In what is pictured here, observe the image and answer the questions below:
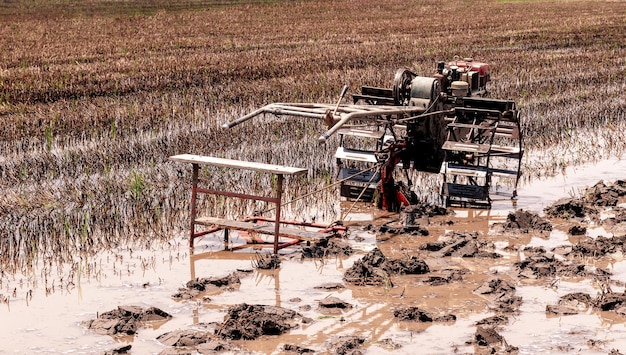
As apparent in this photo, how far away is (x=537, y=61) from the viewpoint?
81.1 feet

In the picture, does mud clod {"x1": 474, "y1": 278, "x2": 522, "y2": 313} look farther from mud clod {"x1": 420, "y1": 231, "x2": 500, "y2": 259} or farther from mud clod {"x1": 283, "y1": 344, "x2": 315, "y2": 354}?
mud clod {"x1": 283, "y1": 344, "x2": 315, "y2": 354}

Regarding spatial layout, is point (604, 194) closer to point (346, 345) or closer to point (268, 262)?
point (268, 262)

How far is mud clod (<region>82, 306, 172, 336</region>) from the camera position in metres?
7.35

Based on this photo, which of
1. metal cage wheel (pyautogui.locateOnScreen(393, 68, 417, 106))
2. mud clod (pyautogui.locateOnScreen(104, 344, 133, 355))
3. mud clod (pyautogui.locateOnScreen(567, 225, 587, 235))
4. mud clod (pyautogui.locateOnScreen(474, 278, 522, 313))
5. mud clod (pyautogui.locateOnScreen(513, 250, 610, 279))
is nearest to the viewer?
mud clod (pyautogui.locateOnScreen(104, 344, 133, 355))

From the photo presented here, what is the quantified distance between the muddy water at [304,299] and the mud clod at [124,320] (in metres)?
0.08

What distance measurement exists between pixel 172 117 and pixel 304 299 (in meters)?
8.78

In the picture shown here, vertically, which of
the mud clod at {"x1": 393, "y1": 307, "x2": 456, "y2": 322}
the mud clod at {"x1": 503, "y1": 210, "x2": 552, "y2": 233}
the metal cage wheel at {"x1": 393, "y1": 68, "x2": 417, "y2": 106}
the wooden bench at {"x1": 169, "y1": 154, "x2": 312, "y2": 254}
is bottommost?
the mud clod at {"x1": 393, "y1": 307, "x2": 456, "y2": 322}

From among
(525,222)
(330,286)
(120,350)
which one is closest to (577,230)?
(525,222)

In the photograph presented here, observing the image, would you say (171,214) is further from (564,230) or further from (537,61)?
(537,61)

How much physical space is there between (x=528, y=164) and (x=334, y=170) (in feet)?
9.29

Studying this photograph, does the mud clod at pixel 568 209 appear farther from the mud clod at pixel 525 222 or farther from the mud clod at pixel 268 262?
the mud clod at pixel 268 262

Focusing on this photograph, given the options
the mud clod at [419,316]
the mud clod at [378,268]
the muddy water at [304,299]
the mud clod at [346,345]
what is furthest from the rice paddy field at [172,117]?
the mud clod at [419,316]

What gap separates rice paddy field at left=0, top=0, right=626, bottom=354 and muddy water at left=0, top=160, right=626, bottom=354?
0.12 ft

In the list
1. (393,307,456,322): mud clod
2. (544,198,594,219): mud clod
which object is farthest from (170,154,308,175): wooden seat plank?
(544,198,594,219): mud clod
